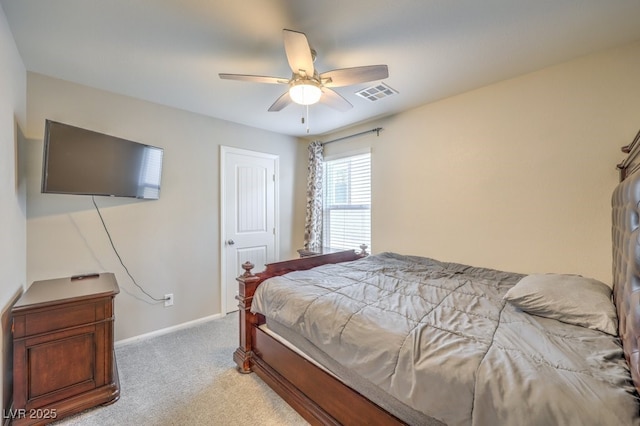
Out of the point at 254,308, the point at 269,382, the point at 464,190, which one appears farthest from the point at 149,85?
the point at 464,190

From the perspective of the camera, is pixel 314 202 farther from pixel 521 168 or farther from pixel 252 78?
pixel 521 168

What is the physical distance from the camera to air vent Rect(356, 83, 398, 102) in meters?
2.48

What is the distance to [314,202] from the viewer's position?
3928mm

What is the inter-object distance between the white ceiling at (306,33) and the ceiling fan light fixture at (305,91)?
31 centimetres

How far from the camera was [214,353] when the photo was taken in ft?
7.98

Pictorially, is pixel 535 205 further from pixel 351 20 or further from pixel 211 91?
pixel 211 91

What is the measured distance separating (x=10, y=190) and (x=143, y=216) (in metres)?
1.02

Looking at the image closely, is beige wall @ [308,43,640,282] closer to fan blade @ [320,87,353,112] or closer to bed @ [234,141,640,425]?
bed @ [234,141,640,425]

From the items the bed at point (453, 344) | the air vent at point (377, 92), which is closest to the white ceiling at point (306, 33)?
the air vent at point (377, 92)

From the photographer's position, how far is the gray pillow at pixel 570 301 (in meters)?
1.22

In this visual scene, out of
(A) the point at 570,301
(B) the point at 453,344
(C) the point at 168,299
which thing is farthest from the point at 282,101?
(C) the point at 168,299

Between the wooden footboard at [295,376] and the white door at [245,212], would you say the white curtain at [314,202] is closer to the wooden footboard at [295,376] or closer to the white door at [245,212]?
the white door at [245,212]

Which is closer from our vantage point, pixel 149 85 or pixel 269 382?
pixel 269 382

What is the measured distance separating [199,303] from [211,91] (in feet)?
7.76
